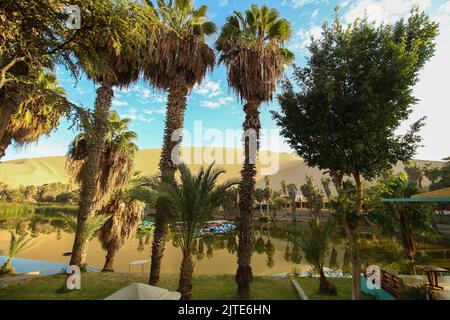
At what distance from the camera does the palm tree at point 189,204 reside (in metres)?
9.48

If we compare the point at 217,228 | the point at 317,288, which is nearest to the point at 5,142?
the point at 317,288

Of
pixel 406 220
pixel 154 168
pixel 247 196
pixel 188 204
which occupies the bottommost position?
pixel 406 220

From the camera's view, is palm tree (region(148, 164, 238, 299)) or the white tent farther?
palm tree (region(148, 164, 238, 299))

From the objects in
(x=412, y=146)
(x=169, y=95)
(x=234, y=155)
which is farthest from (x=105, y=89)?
(x=234, y=155)

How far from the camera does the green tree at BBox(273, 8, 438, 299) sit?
29.4 ft

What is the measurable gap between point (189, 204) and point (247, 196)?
2.86m

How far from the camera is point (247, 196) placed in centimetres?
1126

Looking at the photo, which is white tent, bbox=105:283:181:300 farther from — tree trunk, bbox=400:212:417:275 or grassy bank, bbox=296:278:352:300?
tree trunk, bbox=400:212:417:275

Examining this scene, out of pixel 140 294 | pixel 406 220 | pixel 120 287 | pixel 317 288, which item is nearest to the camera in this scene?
pixel 140 294

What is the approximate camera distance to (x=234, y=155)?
178 m

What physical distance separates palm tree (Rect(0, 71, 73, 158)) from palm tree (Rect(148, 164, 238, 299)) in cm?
452

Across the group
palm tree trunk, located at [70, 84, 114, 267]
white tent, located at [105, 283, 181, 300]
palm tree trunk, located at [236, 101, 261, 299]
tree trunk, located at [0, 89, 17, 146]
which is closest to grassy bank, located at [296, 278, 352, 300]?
palm tree trunk, located at [236, 101, 261, 299]

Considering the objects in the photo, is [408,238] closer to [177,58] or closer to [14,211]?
[177,58]

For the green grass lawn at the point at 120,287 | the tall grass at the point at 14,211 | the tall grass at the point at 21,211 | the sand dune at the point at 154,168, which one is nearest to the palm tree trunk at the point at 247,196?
the green grass lawn at the point at 120,287
